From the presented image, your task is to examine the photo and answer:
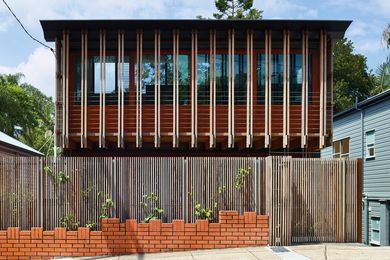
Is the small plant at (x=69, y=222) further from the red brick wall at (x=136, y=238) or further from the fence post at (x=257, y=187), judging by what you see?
the fence post at (x=257, y=187)

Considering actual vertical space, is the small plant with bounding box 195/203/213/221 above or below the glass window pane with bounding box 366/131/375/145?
below

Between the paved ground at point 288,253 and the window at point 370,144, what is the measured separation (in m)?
9.17

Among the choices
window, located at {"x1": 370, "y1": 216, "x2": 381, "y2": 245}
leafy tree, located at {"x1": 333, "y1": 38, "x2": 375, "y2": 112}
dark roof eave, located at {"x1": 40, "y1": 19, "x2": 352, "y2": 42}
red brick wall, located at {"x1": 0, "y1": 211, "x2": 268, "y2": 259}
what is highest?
leafy tree, located at {"x1": 333, "y1": 38, "x2": 375, "y2": 112}

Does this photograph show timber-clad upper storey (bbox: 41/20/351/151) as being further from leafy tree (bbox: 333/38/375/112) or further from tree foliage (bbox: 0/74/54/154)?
tree foliage (bbox: 0/74/54/154)

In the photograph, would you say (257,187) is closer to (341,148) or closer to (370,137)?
(370,137)

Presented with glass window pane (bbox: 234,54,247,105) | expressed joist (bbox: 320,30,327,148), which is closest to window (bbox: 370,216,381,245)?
expressed joist (bbox: 320,30,327,148)

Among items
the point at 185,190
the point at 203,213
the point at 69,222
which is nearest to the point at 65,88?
the point at 69,222

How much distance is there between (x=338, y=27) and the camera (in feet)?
56.0

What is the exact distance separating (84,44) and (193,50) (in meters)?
3.61

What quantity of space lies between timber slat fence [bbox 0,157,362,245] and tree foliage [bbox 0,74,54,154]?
106ft

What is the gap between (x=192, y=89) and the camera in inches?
671

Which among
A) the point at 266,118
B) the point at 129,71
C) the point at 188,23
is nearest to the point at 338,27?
the point at 266,118

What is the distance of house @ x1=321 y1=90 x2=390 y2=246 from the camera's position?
18781 millimetres

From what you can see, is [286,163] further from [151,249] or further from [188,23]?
[188,23]
